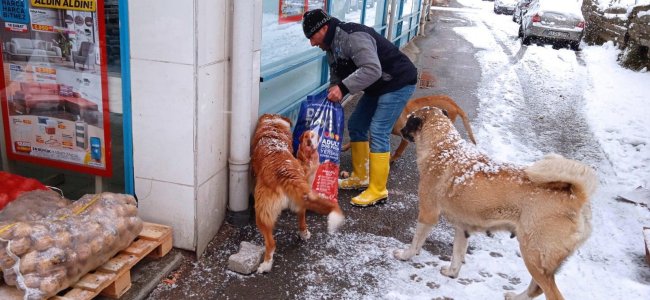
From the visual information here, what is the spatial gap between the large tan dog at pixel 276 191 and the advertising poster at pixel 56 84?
1187 mm

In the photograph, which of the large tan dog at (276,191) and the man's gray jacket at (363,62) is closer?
the large tan dog at (276,191)

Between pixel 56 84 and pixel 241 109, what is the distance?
4.55 feet

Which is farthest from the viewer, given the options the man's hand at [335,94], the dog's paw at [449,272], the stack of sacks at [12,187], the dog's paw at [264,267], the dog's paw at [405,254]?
the man's hand at [335,94]

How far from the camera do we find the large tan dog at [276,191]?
10.7 feet

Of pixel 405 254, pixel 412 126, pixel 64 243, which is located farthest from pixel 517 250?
pixel 64 243

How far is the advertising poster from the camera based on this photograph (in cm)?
344

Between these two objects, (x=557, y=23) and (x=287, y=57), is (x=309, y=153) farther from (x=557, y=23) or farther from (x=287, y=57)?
(x=557, y=23)

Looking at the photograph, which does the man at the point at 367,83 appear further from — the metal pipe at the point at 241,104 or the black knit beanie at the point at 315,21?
the metal pipe at the point at 241,104

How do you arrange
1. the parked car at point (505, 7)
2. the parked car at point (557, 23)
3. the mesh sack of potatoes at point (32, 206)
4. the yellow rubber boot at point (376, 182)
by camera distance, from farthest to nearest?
the parked car at point (505, 7)
the parked car at point (557, 23)
the yellow rubber boot at point (376, 182)
the mesh sack of potatoes at point (32, 206)

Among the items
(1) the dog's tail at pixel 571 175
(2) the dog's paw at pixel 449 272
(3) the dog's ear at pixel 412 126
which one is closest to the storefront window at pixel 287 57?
(3) the dog's ear at pixel 412 126

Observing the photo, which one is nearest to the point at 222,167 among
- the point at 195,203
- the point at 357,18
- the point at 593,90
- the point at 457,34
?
the point at 195,203

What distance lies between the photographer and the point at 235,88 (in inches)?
148

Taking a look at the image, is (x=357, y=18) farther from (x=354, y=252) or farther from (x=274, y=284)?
(x=274, y=284)

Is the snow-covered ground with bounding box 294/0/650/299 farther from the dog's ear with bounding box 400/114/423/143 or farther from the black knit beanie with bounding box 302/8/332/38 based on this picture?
the black knit beanie with bounding box 302/8/332/38
